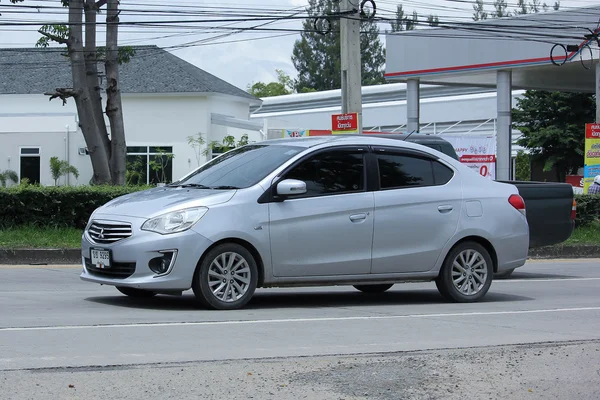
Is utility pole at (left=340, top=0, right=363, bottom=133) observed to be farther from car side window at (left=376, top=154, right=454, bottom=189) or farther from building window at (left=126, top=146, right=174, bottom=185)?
building window at (left=126, top=146, right=174, bottom=185)

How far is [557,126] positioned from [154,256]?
38.2 m

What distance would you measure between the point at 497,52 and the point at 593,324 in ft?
75.0

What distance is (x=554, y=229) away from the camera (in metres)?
14.1

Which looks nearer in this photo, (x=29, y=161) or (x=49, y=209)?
(x=49, y=209)

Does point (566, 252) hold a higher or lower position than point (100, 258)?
lower

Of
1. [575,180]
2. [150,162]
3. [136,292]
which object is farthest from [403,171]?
[150,162]

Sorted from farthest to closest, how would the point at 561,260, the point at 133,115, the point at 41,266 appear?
the point at 133,115
the point at 561,260
the point at 41,266

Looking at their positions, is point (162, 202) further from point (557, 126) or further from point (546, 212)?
point (557, 126)

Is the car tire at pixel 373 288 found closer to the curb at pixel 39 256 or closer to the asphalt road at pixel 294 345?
the asphalt road at pixel 294 345

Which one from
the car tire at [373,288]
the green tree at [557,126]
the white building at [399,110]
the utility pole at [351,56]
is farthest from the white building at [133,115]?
the car tire at [373,288]

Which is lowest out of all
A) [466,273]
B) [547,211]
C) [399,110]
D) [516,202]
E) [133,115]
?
[466,273]

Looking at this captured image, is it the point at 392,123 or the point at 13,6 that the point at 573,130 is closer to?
the point at 392,123

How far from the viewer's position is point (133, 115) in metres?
50.9

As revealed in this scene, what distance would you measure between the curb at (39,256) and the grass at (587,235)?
32.8ft
